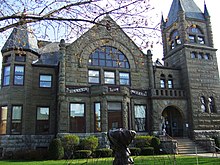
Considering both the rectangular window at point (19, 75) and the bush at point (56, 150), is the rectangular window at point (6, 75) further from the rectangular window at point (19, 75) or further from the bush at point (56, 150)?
the bush at point (56, 150)

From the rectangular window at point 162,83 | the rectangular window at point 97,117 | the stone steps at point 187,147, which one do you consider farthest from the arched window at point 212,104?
the rectangular window at point 97,117

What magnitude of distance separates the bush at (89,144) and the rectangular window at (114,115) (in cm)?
268

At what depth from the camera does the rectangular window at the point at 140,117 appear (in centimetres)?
2617

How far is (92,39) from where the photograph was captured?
27.1 meters

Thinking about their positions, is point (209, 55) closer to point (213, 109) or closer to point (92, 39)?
point (213, 109)

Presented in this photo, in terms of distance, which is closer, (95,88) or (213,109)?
(95,88)

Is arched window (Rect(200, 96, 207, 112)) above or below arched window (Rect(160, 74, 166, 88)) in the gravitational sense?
below

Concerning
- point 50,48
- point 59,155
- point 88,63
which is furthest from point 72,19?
point 50,48

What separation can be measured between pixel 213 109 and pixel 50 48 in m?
19.9

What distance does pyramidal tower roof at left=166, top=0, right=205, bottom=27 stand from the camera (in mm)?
31323

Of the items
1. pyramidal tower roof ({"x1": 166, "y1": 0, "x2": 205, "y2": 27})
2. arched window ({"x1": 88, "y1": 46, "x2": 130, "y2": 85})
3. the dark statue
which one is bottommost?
the dark statue

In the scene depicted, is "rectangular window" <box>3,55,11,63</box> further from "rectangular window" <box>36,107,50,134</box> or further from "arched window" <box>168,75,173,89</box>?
"arched window" <box>168,75,173,89</box>

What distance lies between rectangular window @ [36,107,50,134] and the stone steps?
41.9 ft

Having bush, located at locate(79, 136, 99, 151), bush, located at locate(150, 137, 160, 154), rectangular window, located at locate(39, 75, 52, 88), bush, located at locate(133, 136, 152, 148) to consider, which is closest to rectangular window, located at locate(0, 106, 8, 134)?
rectangular window, located at locate(39, 75, 52, 88)
